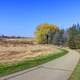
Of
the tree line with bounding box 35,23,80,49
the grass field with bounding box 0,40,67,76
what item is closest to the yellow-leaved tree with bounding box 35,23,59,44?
the tree line with bounding box 35,23,80,49

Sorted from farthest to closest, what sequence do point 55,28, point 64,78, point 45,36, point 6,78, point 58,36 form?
point 55,28 → point 45,36 → point 58,36 → point 64,78 → point 6,78

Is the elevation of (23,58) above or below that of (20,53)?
above

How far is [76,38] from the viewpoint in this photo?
75.3m

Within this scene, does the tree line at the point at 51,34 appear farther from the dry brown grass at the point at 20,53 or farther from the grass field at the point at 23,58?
the grass field at the point at 23,58

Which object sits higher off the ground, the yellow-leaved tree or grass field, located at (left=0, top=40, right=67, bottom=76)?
the yellow-leaved tree

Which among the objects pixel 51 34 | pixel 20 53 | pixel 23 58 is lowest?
pixel 20 53

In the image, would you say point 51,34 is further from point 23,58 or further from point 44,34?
point 23,58

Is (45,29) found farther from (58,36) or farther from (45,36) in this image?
(58,36)

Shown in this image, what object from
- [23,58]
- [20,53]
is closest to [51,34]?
[20,53]

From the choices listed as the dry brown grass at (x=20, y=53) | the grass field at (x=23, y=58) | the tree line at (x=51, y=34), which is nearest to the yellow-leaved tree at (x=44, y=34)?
the tree line at (x=51, y=34)

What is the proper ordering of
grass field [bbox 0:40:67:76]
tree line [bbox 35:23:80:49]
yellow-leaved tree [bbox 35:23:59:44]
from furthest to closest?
yellow-leaved tree [bbox 35:23:59:44] < tree line [bbox 35:23:80:49] < grass field [bbox 0:40:67:76]

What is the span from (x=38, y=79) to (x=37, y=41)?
9604 cm

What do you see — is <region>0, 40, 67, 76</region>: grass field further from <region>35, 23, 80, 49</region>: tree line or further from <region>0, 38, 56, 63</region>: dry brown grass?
<region>35, 23, 80, 49</region>: tree line

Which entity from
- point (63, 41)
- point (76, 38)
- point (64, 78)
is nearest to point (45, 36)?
point (63, 41)
